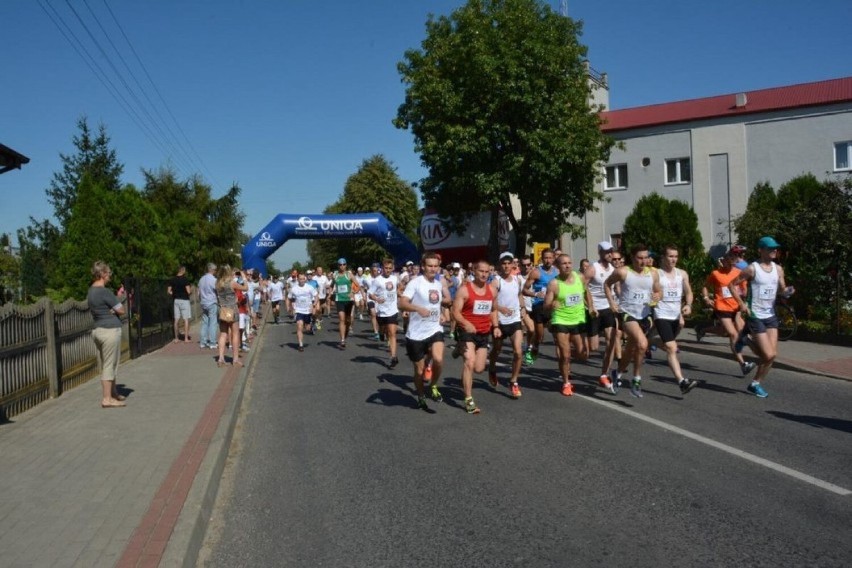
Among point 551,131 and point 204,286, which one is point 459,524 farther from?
point 551,131

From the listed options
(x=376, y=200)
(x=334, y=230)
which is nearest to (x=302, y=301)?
(x=334, y=230)

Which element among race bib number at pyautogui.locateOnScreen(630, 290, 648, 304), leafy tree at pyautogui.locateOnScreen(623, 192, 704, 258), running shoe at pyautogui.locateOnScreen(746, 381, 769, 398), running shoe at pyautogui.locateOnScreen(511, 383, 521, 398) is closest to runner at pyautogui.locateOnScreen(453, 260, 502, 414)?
running shoe at pyautogui.locateOnScreen(511, 383, 521, 398)

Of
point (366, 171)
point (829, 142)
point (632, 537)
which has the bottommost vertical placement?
point (632, 537)

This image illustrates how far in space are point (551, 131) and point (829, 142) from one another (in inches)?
517

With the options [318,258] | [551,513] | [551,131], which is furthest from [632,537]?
[318,258]

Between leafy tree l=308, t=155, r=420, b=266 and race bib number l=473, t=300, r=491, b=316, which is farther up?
leafy tree l=308, t=155, r=420, b=266

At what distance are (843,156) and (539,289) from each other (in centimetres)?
2521

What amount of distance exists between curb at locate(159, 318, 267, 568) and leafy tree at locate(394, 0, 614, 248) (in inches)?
806

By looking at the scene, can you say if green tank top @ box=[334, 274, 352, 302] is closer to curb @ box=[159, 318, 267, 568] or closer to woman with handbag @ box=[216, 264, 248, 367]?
woman with handbag @ box=[216, 264, 248, 367]

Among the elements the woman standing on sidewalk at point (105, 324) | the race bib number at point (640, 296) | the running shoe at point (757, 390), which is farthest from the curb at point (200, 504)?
the running shoe at point (757, 390)

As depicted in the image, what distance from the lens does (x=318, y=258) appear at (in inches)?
4043

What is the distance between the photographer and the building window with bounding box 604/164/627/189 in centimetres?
3788

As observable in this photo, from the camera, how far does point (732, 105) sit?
3544 cm

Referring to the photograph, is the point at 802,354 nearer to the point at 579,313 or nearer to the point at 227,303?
the point at 579,313
